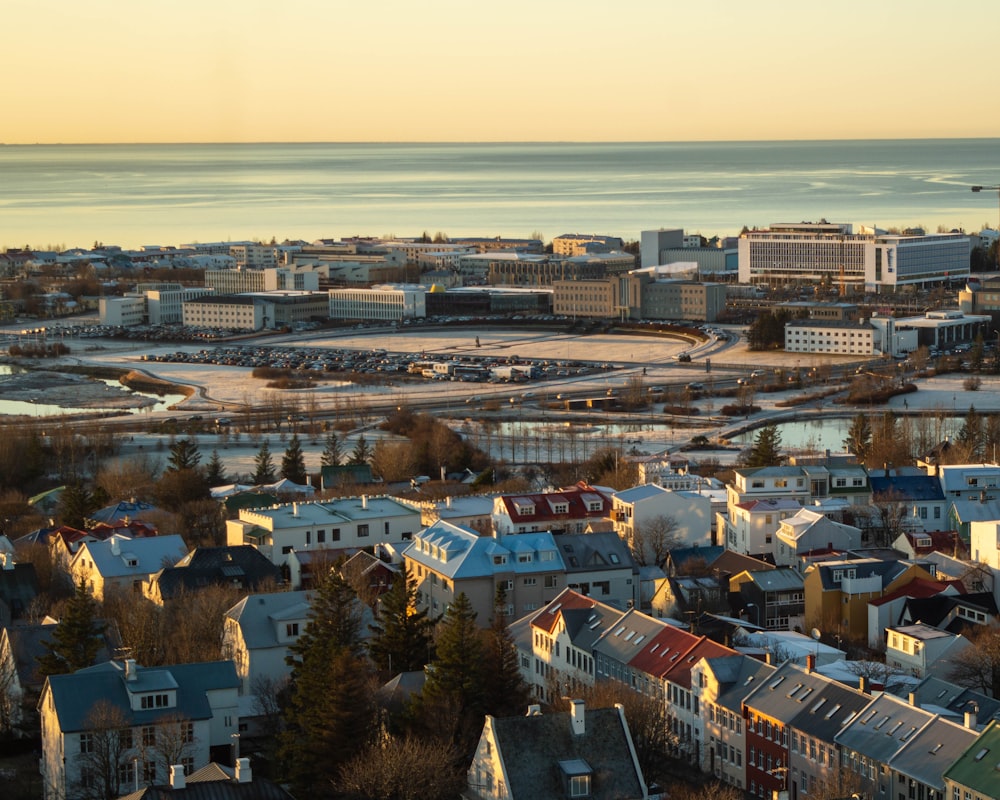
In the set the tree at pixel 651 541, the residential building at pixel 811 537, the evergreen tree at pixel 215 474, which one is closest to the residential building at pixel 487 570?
the tree at pixel 651 541

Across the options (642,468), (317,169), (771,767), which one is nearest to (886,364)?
(642,468)

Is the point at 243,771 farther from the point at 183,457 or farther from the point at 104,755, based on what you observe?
the point at 183,457

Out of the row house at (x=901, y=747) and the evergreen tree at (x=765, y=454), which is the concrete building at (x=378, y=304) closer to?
the evergreen tree at (x=765, y=454)

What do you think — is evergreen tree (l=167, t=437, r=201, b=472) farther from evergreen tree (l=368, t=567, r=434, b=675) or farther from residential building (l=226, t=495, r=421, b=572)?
evergreen tree (l=368, t=567, r=434, b=675)

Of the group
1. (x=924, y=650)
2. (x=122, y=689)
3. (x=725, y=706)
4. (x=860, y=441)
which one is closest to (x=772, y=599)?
(x=924, y=650)

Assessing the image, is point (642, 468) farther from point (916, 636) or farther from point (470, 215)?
point (470, 215)
